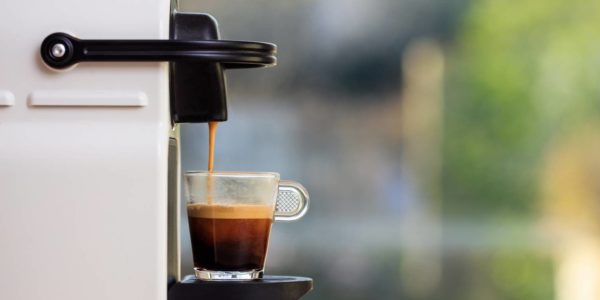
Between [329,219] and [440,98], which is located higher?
[440,98]

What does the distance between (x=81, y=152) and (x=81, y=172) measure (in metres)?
0.02

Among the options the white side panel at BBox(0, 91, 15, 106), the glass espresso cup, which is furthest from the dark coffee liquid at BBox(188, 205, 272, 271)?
the white side panel at BBox(0, 91, 15, 106)

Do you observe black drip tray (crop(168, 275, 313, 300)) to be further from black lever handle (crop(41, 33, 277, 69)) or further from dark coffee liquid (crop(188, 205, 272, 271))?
black lever handle (crop(41, 33, 277, 69))

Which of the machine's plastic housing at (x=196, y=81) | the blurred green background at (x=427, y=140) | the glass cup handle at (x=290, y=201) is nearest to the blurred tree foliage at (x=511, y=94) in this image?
the blurred green background at (x=427, y=140)

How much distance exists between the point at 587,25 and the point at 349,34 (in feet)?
3.14

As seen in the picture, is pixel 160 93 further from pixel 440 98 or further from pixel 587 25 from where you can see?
pixel 587 25

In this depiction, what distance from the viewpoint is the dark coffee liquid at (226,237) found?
1.06 meters

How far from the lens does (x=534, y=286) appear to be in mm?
3965

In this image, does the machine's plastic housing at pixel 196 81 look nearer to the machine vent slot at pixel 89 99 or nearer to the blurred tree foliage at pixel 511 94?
the machine vent slot at pixel 89 99

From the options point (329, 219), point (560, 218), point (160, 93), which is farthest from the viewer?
point (560, 218)

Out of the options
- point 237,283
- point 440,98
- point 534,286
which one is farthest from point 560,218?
point 237,283

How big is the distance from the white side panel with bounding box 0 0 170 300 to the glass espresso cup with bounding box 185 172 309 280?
4.1 inches

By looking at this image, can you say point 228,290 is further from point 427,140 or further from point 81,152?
point 427,140

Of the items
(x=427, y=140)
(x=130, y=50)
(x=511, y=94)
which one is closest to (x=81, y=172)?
(x=130, y=50)
